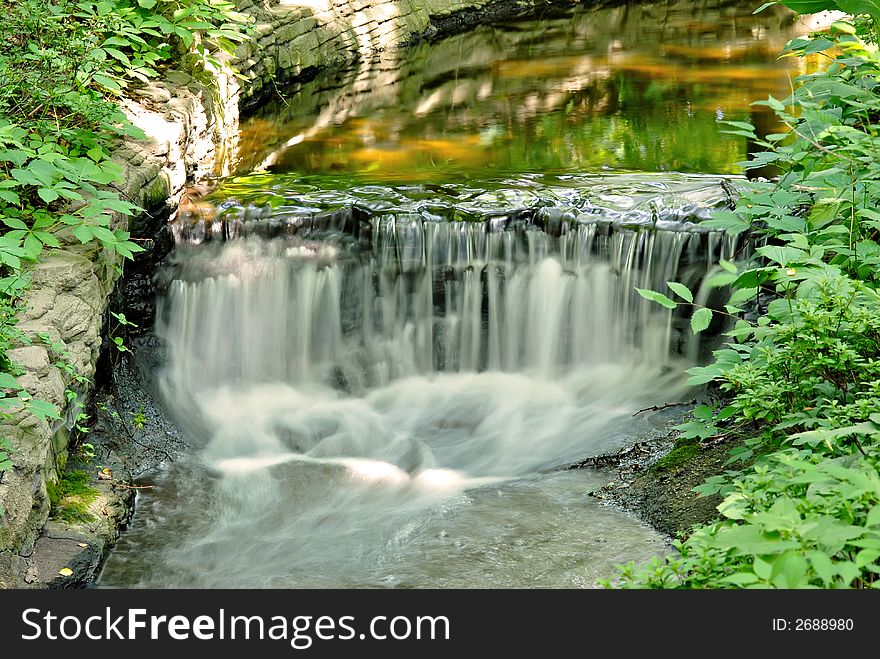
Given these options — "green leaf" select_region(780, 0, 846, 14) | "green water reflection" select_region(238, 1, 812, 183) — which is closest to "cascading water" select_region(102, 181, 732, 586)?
"green water reflection" select_region(238, 1, 812, 183)

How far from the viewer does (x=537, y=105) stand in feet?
32.8

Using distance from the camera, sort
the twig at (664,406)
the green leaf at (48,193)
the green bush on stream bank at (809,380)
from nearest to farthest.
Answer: the green bush on stream bank at (809,380) → the green leaf at (48,193) → the twig at (664,406)

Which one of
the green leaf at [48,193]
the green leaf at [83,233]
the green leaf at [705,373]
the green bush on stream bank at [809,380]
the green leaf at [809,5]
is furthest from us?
the green leaf at [83,233]

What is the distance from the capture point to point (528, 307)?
20.5 feet

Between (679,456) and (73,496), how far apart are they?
283 centimetres

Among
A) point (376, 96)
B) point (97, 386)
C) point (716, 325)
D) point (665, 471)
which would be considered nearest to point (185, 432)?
point (97, 386)

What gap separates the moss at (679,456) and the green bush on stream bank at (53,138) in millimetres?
2795

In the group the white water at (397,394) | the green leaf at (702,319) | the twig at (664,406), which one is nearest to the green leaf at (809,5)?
the green leaf at (702,319)

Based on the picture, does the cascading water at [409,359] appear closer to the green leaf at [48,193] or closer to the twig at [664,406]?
the twig at [664,406]

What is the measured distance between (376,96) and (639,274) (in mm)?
5540

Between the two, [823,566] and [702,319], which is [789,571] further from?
[702,319]

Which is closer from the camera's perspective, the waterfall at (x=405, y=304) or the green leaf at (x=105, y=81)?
the green leaf at (x=105, y=81)

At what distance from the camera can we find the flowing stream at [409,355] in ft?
15.0

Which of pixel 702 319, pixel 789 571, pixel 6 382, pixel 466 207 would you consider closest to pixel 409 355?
pixel 466 207
